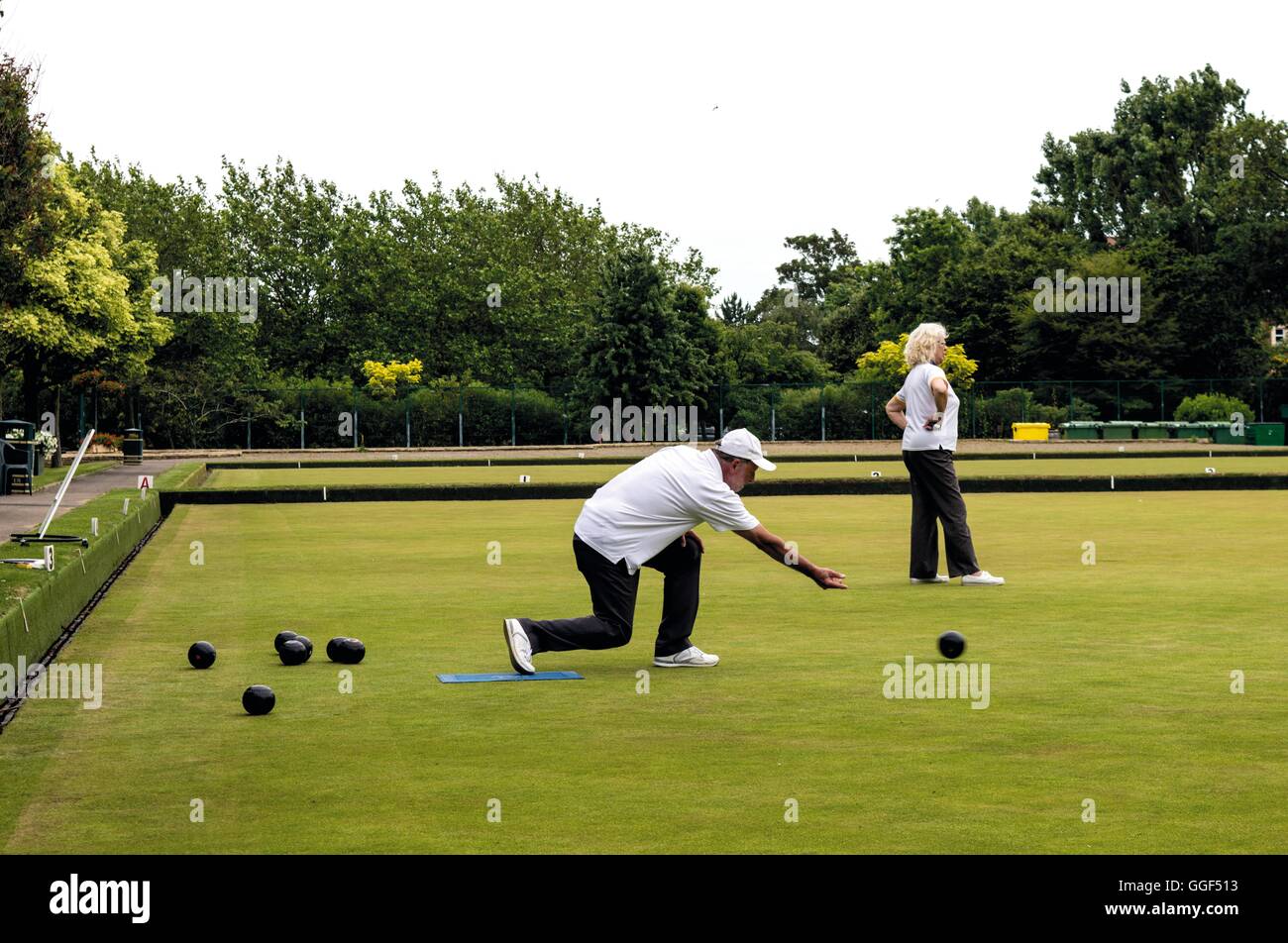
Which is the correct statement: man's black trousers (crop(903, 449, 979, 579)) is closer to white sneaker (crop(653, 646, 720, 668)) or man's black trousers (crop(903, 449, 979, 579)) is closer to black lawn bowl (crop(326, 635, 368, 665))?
white sneaker (crop(653, 646, 720, 668))

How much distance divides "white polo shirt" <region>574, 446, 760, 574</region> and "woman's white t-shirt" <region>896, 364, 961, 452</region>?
3928 mm

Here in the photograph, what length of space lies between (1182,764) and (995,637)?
3260mm

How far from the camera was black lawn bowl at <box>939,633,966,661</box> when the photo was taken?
26.5ft

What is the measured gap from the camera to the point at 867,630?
9398 millimetres

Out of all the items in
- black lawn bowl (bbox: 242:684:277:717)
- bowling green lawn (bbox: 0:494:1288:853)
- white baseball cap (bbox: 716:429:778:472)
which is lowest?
bowling green lawn (bbox: 0:494:1288:853)

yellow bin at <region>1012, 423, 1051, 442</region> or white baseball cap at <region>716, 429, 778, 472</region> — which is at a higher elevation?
white baseball cap at <region>716, 429, 778, 472</region>

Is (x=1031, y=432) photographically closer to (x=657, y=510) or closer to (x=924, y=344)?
(x=924, y=344)

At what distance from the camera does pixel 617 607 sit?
7941 mm

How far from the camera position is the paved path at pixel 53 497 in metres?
17.1

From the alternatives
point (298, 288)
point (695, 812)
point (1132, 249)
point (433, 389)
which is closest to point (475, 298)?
point (298, 288)

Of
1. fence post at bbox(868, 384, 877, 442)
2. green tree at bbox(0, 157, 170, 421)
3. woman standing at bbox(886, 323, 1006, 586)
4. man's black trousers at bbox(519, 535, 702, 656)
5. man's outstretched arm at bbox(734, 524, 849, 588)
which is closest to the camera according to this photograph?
man's outstretched arm at bbox(734, 524, 849, 588)

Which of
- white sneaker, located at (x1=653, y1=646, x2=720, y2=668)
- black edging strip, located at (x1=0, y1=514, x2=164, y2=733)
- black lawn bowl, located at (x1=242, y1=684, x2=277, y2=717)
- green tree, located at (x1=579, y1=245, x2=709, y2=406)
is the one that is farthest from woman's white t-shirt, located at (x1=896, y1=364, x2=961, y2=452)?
green tree, located at (x1=579, y1=245, x2=709, y2=406)

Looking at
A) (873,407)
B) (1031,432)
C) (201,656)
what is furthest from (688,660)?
(873,407)

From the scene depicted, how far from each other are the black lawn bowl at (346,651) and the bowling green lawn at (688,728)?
0.23 ft
